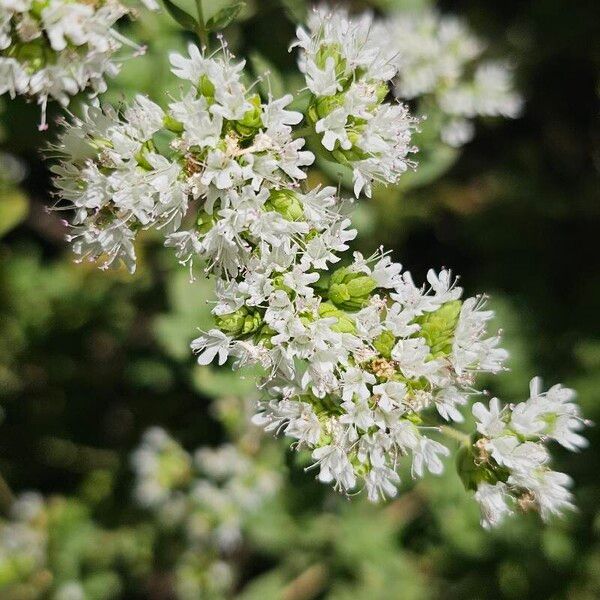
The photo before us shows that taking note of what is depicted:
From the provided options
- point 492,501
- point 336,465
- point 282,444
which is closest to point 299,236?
point 336,465

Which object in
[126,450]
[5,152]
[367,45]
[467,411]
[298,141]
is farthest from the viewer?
[126,450]

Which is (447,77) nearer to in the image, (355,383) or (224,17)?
(224,17)

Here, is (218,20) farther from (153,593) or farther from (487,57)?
(153,593)

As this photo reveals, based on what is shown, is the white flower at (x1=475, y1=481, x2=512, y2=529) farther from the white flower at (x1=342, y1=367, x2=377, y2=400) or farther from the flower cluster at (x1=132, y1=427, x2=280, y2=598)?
the flower cluster at (x1=132, y1=427, x2=280, y2=598)

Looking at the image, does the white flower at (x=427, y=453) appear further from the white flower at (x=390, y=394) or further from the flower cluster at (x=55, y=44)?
the flower cluster at (x=55, y=44)

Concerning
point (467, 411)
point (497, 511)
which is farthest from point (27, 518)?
point (497, 511)

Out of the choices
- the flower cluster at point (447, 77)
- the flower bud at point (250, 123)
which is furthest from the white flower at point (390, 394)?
the flower cluster at point (447, 77)
